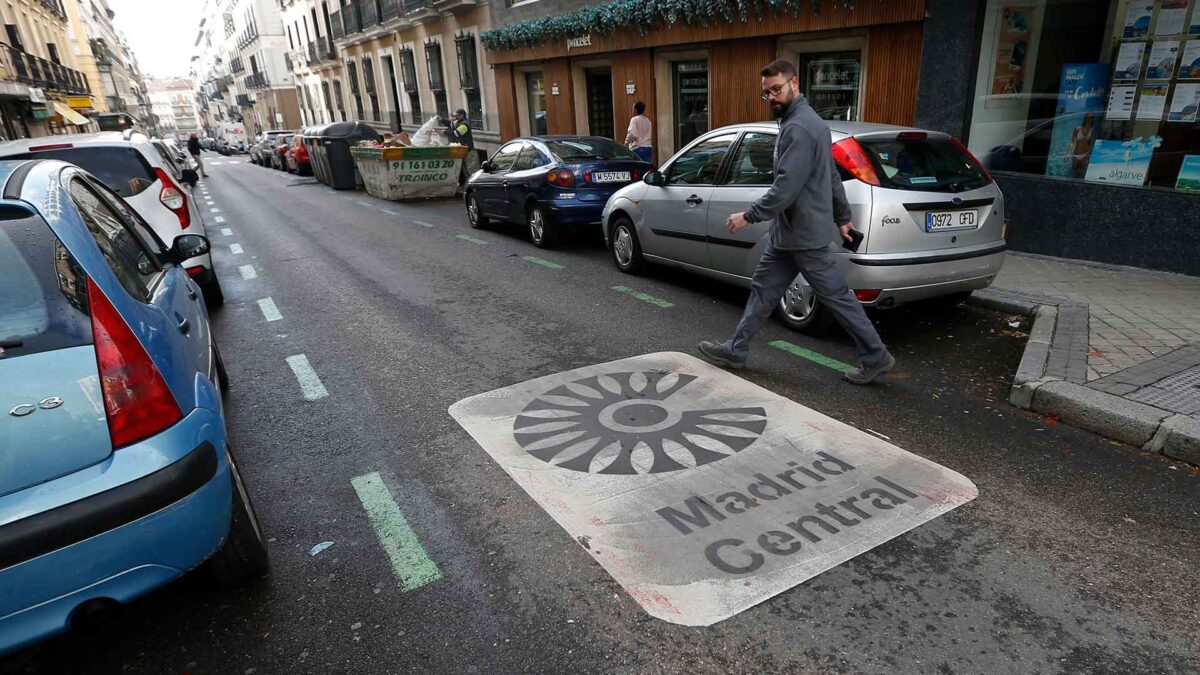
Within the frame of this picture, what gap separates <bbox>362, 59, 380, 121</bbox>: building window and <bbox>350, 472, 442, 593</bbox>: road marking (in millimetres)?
33242

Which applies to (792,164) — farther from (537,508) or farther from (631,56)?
(631,56)

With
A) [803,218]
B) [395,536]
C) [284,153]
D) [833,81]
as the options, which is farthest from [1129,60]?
[284,153]

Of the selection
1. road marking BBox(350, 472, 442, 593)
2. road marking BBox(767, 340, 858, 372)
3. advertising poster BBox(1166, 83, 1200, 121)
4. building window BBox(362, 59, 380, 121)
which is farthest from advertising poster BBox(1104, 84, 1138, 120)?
building window BBox(362, 59, 380, 121)

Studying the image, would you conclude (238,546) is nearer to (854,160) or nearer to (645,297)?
(854,160)

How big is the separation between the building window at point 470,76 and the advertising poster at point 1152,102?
60.0 feet

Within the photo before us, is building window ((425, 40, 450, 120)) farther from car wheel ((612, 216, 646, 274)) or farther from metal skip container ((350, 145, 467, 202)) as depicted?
car wheel ((612, 216, 646, 274))

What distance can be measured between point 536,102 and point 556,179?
11.5 meters

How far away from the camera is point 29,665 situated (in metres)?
2.51

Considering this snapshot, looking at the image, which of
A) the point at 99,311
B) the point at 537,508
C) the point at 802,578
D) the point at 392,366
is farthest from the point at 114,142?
the point at 802,578

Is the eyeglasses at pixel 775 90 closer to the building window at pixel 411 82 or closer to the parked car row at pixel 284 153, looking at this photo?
the parked car row at pixel 284 153

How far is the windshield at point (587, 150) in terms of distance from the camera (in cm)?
966

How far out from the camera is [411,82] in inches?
1113

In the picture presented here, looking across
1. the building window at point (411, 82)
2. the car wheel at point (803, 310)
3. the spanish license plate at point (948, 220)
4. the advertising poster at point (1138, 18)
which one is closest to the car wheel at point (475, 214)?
the car wheel at point (803, 310)

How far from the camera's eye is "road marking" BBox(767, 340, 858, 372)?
196 inches
